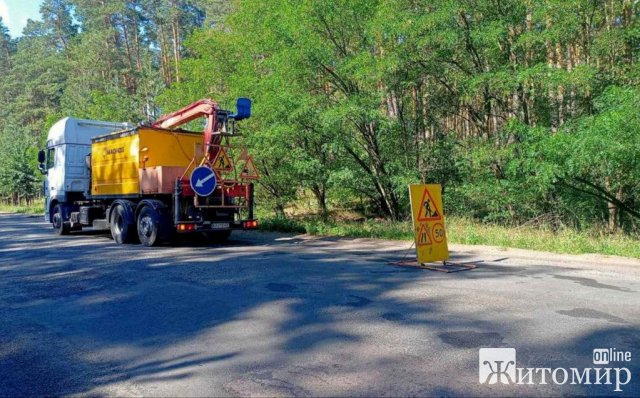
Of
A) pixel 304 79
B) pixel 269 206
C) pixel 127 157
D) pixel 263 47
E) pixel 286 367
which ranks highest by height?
pixel 263 47

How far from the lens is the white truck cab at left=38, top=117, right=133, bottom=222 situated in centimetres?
1761

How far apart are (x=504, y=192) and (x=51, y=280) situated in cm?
1285

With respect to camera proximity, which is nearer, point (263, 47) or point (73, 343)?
point (73, 343)

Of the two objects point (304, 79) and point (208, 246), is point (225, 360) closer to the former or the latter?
point (208, 246)

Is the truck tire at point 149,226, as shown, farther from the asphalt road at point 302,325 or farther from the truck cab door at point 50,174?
the truck cab door at point 50,174

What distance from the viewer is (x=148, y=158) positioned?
45.8ft

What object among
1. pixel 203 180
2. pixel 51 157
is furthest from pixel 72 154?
pixel 203 180

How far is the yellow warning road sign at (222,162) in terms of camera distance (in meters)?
13.6

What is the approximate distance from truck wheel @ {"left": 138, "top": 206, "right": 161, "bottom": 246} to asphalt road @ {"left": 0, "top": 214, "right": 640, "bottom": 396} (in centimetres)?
298

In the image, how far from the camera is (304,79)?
1644 centimetres

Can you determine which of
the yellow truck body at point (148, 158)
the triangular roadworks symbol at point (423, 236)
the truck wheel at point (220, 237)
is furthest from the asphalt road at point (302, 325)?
the truck wheel at point (220, 237)

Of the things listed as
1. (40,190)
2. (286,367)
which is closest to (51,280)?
(286,367)

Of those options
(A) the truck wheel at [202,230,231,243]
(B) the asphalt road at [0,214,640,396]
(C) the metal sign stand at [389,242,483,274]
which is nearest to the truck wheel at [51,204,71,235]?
(A) the truck wheel at [202,230,231,243]

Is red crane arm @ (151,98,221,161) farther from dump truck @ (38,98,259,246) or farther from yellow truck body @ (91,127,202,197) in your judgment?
yellow truck body @ (91,127,202,197)
